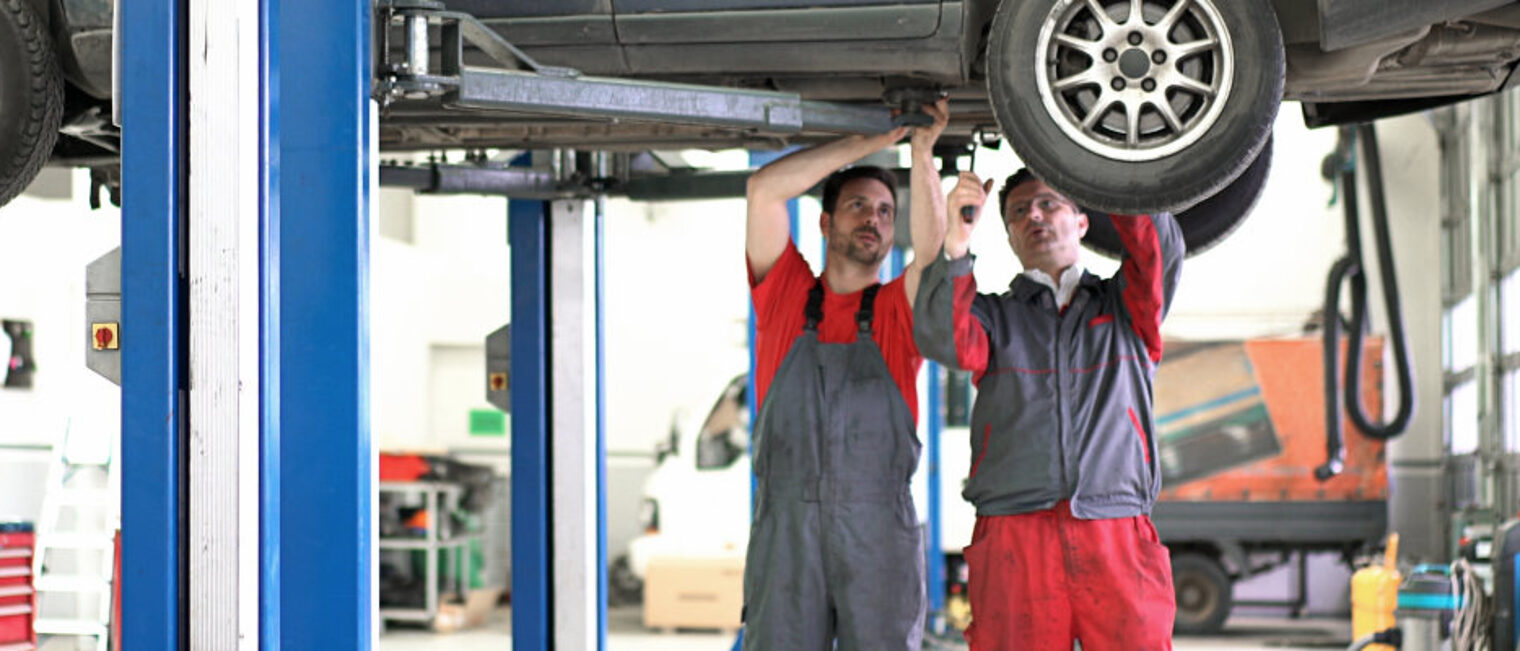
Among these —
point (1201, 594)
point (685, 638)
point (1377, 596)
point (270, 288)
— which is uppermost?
point (270, 288)

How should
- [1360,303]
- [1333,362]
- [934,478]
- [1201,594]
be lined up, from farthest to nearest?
[1201,594], [934,478], [1333,362], [1360,303]

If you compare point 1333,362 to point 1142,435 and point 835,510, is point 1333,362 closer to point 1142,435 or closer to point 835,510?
point 1142,435

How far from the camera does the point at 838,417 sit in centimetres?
367

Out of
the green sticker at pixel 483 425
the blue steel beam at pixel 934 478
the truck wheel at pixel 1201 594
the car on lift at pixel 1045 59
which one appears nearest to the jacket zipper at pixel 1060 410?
the car on lift at pixel 1045 59

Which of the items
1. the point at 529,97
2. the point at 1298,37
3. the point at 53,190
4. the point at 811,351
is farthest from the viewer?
the point at 53,190

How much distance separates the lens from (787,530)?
11.9 ft

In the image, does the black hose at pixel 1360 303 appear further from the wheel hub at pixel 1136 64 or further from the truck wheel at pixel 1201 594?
the wheel hub at pixel 1136 64

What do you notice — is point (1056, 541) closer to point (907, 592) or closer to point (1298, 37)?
point (907, 592)

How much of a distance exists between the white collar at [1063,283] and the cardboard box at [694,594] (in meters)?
7.95

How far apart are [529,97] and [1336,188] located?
1033 cm

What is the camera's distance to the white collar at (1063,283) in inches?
148

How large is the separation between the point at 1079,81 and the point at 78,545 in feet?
22.7

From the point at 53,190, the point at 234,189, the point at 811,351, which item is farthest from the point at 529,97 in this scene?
the point at 53,190

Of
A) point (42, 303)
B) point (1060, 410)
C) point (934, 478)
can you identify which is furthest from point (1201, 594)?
point (1060, 410)
